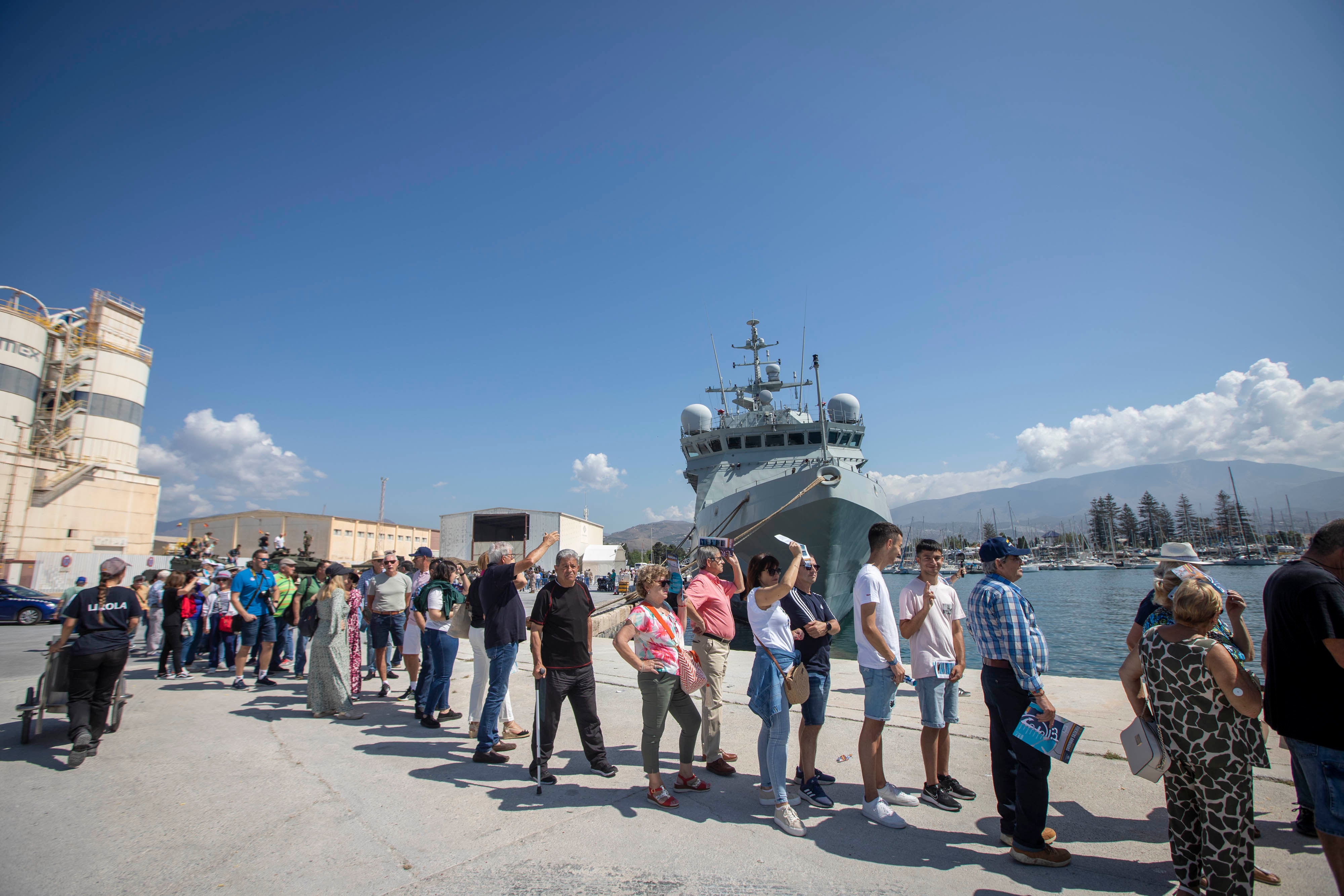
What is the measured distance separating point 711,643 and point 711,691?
0.36 meters

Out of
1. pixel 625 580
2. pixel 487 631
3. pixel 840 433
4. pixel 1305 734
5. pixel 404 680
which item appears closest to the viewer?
pixel 1305 734

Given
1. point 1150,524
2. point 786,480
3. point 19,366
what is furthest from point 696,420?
point 1150,524

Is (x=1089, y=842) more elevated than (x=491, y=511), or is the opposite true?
(x=491, y=511)

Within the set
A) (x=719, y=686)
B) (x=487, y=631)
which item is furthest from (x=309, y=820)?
(x=719, y=686)

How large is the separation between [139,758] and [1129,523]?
125264mm

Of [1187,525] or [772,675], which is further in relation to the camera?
[1187,525]

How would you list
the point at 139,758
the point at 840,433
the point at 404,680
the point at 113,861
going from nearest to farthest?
the point at 113,861 < the point at 139,758 < the point at 404,680 < the point at 840,433

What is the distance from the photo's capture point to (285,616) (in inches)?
323

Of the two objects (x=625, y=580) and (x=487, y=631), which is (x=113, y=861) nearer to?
(x=487, y=631)

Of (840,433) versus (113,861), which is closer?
(113,861)

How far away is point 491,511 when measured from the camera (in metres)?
49.6

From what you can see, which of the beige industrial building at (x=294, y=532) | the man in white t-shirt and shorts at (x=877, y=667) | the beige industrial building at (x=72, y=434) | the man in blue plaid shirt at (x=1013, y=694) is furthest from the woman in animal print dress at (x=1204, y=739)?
the beige industrial building at (x=294, y=532)

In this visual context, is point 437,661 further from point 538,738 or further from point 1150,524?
point 1150,524

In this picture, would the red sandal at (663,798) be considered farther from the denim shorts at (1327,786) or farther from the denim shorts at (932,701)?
the denim shorts at (1327,786)
